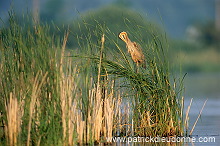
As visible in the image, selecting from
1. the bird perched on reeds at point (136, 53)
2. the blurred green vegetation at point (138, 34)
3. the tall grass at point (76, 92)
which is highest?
the blurred green vegetation at point (138, 34)

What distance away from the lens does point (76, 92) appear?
6.89m

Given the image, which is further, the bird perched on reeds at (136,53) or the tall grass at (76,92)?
the bird perched on reeds at (136,53)

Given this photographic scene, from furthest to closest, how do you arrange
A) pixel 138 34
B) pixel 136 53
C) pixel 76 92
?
pixel 136 53 → pixel 138 34 → pixel 76 92

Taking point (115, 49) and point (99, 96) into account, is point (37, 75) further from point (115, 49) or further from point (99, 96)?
point (115, 49)

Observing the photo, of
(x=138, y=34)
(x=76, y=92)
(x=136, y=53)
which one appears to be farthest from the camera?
(x=136, y=53)

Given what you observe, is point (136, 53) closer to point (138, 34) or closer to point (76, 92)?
point (138, 34)

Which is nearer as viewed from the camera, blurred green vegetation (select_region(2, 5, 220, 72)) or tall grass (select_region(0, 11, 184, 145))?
tall grass (select_region(0, 11, 184, 145))

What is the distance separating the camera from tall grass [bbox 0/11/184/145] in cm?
657

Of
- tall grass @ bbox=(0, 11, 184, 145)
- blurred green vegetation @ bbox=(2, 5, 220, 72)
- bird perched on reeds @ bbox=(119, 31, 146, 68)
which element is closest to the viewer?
tall grass @ bbox=(0, 11, 184, 145)

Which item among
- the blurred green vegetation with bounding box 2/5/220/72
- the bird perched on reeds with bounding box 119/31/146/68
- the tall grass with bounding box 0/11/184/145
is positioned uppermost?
the blurred green vegetation with bounding box 2/5/220/72

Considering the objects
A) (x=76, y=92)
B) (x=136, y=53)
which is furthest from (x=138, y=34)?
(x=76, y=92)

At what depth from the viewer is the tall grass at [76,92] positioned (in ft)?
21.5

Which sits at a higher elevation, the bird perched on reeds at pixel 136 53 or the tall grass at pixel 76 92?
the bird perched on reeds at pixel 136 53

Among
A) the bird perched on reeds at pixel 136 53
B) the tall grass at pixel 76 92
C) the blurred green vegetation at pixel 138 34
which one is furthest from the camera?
the bird perched on reeds at pixel 136 53
